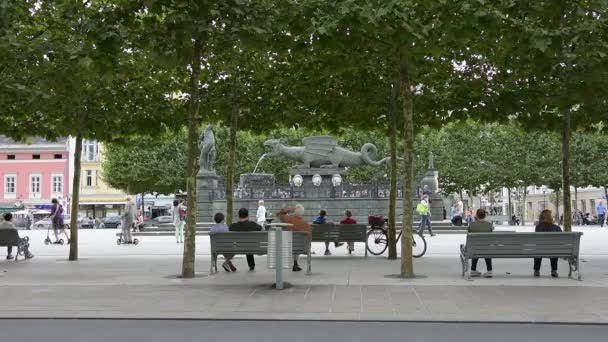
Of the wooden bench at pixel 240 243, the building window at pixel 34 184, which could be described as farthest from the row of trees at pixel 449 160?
the wooden bench at pixel 240 243

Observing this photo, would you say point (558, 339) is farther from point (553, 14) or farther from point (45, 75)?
point (45, 75)

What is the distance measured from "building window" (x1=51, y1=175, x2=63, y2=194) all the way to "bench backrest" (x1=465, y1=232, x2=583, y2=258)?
254ft

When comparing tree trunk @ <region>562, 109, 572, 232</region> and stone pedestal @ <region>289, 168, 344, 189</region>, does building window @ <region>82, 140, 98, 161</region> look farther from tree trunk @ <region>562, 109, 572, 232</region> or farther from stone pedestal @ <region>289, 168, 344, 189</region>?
tree trunk @ <region>562, 109, 572, 232</region>

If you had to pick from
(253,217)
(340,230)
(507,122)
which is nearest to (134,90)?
(340,230)

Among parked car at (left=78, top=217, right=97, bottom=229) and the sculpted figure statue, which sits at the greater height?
the sculpted figure statue

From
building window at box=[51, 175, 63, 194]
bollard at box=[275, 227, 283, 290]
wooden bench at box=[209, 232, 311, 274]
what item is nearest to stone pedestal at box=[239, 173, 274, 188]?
wooden bench at box=[209, 232, 311, 274]

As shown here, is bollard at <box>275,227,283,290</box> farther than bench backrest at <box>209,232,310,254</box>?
No

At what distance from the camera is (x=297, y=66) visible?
1756cm

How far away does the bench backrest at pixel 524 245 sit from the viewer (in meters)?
12.4

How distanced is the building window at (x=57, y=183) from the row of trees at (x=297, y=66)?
220 feet

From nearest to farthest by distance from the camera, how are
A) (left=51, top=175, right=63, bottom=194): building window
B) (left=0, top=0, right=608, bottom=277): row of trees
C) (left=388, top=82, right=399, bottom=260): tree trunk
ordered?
1. (left=0, top=0, right=608, bottom=277): row of trees
2. (left=388, top=82, right=399, bottom=260): tree trunk
3. (left=51, top=175, right=63, bottom=194): building window

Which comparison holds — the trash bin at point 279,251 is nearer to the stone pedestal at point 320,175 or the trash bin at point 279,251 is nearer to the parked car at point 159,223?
the stone pedestal at point 320,175

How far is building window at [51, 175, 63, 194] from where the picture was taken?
8288 centimetres

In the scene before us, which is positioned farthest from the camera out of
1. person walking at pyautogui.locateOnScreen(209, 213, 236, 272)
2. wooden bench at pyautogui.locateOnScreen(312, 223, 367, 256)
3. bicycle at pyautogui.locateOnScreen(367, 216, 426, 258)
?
bicycle at pyautogui.locateOnScreen(367, 216, 426, 258)
